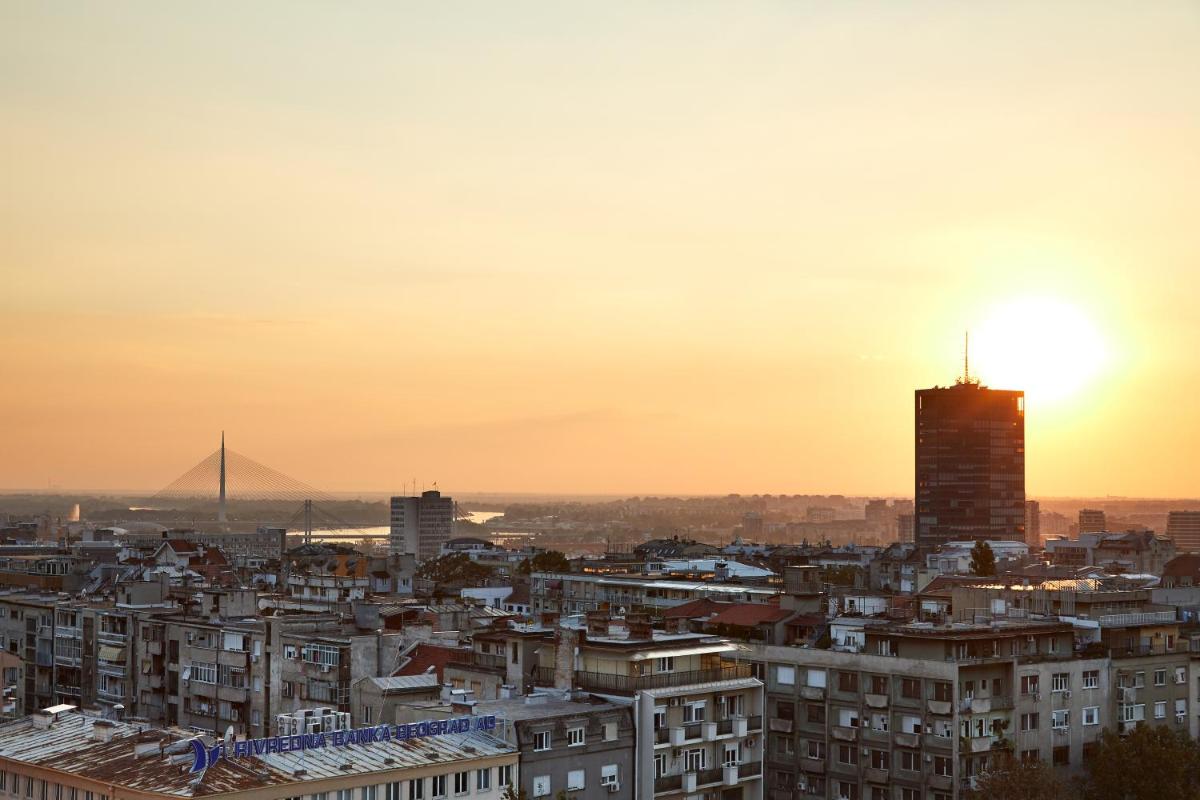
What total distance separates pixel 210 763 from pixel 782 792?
95.3ft

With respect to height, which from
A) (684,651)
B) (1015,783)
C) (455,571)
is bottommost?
(455,571)

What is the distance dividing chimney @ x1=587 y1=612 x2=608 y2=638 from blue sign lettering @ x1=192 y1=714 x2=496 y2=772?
11606 millimetres

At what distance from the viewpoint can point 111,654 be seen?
78.2m

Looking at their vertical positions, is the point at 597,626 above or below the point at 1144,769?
above

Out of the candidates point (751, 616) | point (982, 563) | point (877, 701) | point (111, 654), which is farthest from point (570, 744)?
point (982, 563)

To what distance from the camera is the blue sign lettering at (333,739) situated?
44.2 m

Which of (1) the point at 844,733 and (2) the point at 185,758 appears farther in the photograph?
(1) the point at 844,733

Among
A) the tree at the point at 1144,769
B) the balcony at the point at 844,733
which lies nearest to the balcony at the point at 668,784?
the balcony at the point at 844,733

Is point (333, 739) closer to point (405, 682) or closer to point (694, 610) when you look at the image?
point (405, 682)

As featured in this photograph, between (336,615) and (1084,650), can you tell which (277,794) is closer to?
(336,615)

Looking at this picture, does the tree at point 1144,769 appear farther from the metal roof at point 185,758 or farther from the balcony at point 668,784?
the metal roof at point 185,758

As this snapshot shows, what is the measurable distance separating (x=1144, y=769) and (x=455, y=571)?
126821mm

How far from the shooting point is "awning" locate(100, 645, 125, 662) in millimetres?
77500

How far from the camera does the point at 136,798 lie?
141 ft
